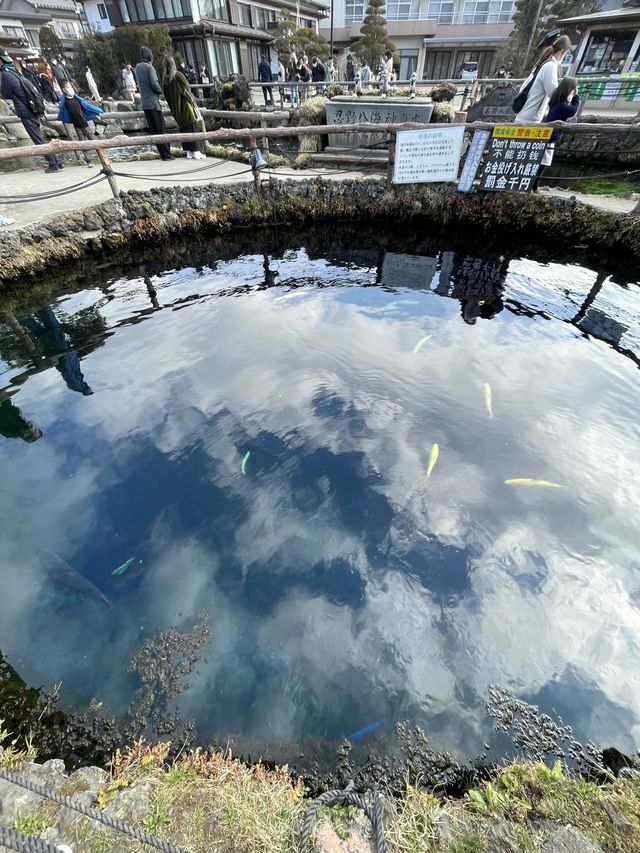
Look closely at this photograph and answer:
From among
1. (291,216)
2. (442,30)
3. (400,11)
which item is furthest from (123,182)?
(400,11)

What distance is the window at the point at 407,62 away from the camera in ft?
129

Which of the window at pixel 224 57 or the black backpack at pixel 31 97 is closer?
the black backpack at pixel 31 97

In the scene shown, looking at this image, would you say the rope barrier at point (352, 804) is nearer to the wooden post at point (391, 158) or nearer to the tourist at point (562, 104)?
the tourist at point (562, 104)

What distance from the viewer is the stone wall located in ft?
23.7

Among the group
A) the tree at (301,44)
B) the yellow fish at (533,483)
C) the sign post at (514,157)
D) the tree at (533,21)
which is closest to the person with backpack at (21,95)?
the sign post at (514,157)

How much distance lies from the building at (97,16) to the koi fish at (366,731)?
4263cm

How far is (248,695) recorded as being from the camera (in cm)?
269

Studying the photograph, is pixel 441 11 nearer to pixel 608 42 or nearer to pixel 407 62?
pixel 407 62

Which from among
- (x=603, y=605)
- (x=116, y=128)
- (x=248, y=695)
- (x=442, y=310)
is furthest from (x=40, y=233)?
Result: (x=116, y=128)

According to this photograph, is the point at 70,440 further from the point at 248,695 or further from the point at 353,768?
the point at 353,768

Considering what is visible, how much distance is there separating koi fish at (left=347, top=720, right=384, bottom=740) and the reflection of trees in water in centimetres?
115

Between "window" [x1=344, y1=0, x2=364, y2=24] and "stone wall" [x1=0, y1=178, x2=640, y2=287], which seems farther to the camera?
"window" [x1=344, y1=0, x2=364, y2=24]

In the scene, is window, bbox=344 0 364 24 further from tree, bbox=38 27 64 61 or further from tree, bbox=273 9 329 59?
tree, bbox=38 27 64 61

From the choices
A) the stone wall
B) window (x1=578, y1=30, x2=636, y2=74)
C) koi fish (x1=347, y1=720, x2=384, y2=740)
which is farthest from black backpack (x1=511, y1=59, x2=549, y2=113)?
window (x1=578, y1=30, x2=636, y2=74)
